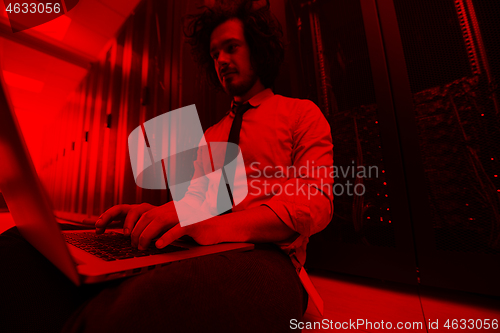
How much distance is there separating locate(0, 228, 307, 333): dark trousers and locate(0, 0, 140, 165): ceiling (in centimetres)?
210

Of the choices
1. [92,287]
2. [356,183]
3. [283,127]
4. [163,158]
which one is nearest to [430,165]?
[356,183]

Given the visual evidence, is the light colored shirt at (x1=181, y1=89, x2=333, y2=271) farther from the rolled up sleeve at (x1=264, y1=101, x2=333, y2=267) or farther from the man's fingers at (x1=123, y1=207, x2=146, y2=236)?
the man's fingers at (x1=123, y1=207, x2=146, y2=236)

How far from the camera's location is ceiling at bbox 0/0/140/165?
223cm

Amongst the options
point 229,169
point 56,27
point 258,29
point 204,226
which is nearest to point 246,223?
point 204,226

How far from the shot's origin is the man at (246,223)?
0.27 m

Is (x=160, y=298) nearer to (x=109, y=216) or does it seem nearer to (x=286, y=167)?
(x=109, y=216)

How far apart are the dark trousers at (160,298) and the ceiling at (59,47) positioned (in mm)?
2099

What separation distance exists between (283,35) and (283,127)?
80 centimetres

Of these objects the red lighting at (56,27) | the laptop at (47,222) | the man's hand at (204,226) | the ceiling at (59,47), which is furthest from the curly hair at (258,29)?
the red lighting at (56,27)

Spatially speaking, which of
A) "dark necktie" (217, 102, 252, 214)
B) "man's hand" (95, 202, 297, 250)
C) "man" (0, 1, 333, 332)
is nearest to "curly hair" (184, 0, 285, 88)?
"man" (0, 1, 333, 332)

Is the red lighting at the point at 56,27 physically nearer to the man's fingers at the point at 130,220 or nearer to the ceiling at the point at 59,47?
the ceiling at the point at 59,47

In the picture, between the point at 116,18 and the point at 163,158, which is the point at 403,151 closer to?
the point at 163,158

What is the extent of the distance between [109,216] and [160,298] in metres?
0.44

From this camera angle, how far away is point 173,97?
1611mm
